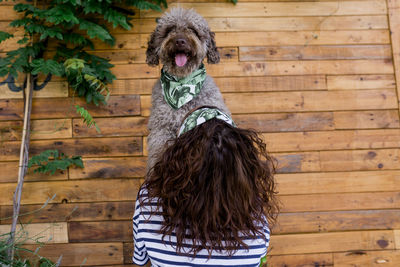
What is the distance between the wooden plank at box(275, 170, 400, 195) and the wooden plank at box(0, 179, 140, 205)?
1.22 meters

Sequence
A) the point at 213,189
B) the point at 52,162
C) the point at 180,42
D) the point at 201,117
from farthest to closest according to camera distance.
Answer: the point at 52,162 → the point at 180,42 → the point at 201,117 → the point at 213,189

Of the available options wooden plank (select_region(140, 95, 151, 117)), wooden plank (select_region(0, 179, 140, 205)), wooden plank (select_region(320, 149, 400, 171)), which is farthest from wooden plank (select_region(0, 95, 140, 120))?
wooden plank (select_region(320, 149, 400, 171))

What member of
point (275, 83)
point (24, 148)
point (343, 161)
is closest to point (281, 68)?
point (275, 83)

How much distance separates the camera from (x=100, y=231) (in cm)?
231

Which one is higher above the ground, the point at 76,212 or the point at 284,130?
the point at 284,130

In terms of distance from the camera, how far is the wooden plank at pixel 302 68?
2.40 meters

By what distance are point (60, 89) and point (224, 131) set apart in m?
1.75

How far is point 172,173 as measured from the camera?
1.12 m

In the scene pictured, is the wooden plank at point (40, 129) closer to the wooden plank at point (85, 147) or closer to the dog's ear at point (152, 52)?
the wooden plank at point (85, 147)

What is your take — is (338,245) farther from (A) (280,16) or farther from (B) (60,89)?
(B) (60,89)

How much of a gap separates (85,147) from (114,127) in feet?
0.90

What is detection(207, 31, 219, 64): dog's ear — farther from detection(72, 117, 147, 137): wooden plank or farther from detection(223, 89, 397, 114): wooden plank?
detection(72, 117, 147, 137): wooden plank

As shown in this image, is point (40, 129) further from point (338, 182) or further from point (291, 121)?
point (338, 182)

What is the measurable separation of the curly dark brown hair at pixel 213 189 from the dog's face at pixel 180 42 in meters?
0.66
